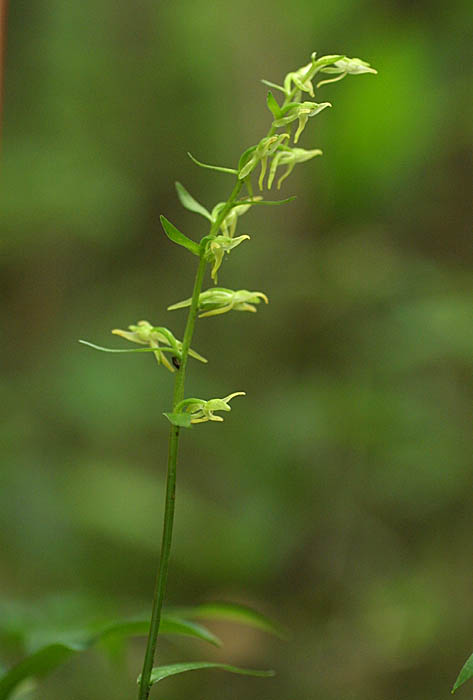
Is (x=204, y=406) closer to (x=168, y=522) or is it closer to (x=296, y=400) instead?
(x=168, y=522)

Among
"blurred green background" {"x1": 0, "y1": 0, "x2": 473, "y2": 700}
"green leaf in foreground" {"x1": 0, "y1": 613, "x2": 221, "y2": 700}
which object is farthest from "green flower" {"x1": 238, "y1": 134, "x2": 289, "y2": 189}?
"blurred green background" {"x1": 0, "y1": 0, "x2": 473, "y2": 700}

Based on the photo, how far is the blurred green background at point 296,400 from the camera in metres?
1.40

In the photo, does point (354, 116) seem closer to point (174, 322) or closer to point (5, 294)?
point (174, 322)

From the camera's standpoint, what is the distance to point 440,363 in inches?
65.9

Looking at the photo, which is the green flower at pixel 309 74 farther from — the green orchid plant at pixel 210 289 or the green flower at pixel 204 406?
the green flower at pixel 204 406

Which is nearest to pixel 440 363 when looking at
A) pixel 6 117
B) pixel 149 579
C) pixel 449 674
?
pixel 449 674

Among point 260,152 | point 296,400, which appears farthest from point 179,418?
point 296,400

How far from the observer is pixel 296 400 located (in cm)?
162

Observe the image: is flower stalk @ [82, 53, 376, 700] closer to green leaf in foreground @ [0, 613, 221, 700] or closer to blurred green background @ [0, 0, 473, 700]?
green leaf in foreground @ [0, 613, 221, 700]

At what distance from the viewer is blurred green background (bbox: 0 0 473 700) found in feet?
4.59

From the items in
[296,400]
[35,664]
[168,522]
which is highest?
[168,522]

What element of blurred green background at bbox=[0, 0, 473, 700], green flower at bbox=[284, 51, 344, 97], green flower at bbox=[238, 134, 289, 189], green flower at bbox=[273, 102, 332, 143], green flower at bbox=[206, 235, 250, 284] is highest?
green flower at bbox=[284, 51, 344, 97]

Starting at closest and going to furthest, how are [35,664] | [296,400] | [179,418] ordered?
[179,418] → [35,664] → [296,400]

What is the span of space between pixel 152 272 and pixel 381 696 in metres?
1.55
